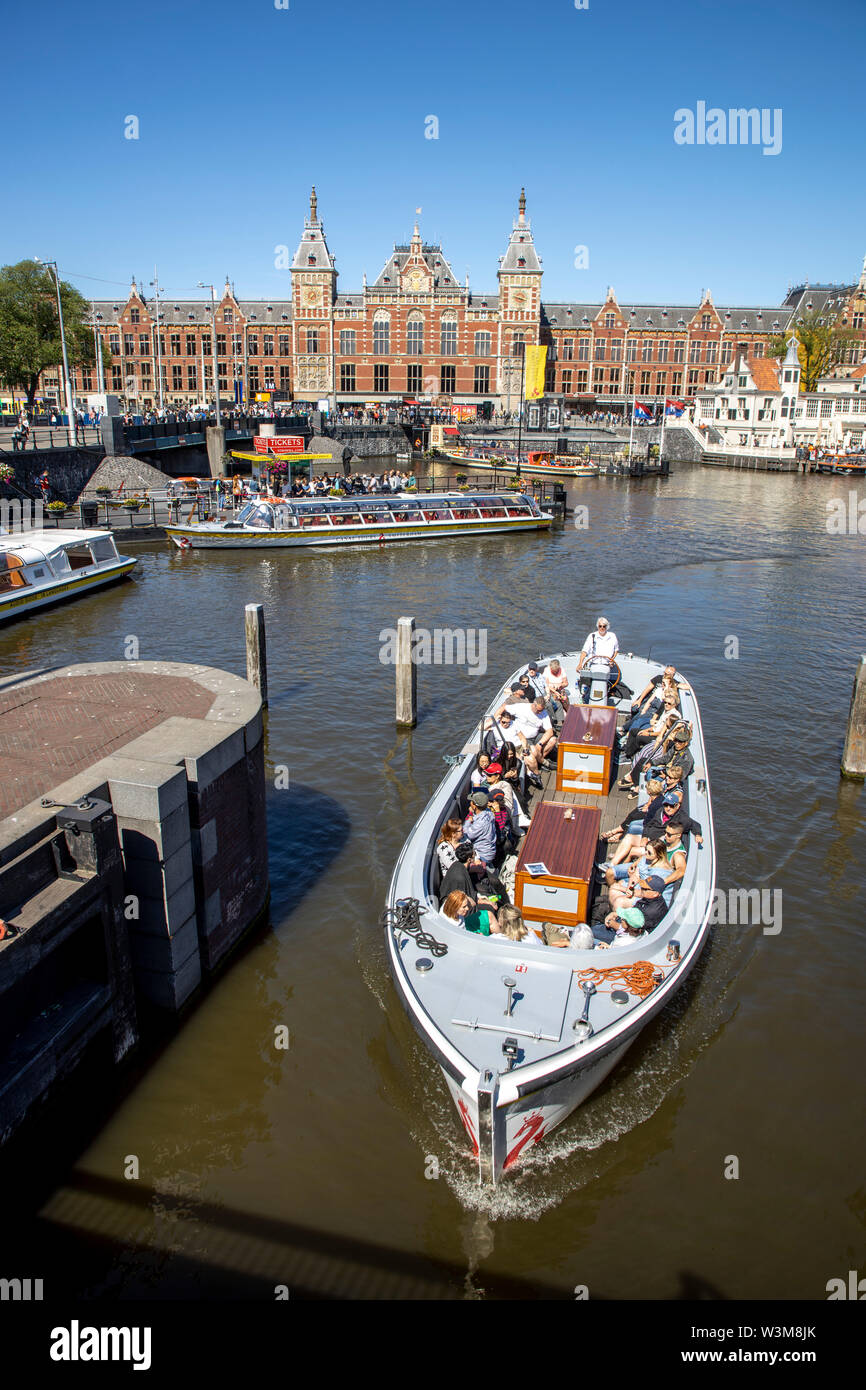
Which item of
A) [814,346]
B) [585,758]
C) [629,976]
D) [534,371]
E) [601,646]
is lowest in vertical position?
[629,976]

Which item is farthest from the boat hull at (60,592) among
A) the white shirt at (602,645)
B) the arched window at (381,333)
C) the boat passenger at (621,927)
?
the arched window at (381,333)

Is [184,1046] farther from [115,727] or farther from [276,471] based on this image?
[276,471]

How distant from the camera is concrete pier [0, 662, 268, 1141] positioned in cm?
786

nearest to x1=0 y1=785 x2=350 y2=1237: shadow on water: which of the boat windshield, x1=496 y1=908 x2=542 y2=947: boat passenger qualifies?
x1=496 y1=908 x2=542 y2=947: boat passenger

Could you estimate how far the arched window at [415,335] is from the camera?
9412 cm

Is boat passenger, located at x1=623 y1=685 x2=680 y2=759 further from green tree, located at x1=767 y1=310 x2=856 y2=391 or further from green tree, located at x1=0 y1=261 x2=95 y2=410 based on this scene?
green tree, located at x1=767 y1=310 x2=856 y2=391

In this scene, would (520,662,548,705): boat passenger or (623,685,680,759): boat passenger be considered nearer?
(623,685,680,759): boat passenger

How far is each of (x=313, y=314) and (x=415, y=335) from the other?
1118cm

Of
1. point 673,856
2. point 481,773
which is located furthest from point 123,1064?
point 673,856

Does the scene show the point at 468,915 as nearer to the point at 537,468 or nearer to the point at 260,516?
→ the point at 260,516

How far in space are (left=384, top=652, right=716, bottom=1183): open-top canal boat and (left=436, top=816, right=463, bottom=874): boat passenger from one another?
0.35ft

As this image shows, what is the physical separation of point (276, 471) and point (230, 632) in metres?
26.4

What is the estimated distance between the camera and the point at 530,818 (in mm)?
12508

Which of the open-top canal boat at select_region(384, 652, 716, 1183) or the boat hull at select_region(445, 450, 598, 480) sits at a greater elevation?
the boat hull at select_region(445, 450, 598, 480)
